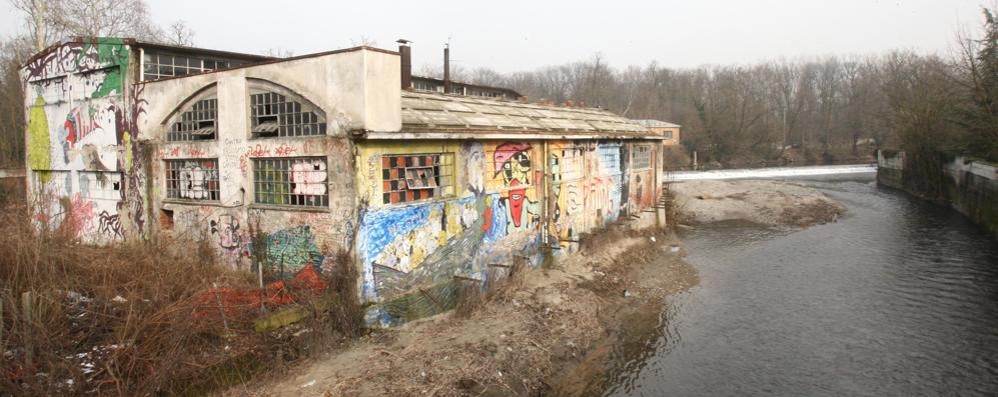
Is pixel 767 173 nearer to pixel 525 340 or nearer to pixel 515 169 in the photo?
pixel 515 169

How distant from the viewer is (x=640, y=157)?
76.0ft

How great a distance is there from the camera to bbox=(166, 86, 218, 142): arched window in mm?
12039

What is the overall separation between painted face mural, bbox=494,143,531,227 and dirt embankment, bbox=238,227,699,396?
60.4 inches

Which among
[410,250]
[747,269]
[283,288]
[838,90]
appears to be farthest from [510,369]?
[838,90]

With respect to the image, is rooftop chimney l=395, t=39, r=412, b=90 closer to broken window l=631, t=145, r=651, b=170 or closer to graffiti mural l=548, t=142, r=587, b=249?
graffiti mural l=548, t=142, r=587, b=249

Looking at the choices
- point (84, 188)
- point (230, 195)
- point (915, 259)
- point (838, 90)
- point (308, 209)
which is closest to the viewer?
point (308, 209)

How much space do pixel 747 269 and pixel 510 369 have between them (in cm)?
1103

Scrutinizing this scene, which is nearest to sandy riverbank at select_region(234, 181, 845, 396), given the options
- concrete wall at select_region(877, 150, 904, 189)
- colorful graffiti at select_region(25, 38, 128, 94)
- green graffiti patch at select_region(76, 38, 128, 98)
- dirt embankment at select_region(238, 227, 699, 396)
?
dirt embankment at select_region(238, 227, 699, 396)

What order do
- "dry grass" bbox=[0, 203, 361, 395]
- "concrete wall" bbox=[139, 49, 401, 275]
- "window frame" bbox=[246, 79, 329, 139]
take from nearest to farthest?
1. "dry grass" bbox=[0, 203, 361, 395]
2. "concrete wall" bbox=[139, 49, 401, 275]
3. "window frame" bbox=[246, 79, 329, 139]

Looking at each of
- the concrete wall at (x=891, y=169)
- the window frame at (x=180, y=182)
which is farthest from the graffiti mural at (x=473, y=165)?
the concrete wall at (x=891, y=169)

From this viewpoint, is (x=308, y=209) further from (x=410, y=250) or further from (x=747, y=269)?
(x=747, y=269)

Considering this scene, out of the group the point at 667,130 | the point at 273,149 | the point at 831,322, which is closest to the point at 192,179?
the point at 273,149

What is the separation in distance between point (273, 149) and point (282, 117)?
0.61 meters

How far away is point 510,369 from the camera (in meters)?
9.60
